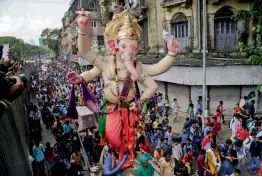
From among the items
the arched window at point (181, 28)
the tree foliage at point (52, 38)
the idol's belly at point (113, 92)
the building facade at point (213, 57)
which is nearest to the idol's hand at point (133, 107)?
the idol's belly at point (113, 92)

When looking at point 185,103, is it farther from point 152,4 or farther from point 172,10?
point 152,4

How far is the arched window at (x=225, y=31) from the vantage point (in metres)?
12.9

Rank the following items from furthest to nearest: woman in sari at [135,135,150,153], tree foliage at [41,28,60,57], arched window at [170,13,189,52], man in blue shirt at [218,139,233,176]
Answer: tree foliage at [41,28,60,57]
arched window at [170,13,189,52]
man in blue shirt at [218,139,233,176]
woman in sari at [135,135,150,153]

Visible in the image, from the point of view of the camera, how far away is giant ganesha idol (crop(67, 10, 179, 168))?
14.6ft

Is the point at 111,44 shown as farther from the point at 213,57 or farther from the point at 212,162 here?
the point at 213,57

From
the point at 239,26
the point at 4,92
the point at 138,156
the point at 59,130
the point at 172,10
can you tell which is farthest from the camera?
the point at 172,10

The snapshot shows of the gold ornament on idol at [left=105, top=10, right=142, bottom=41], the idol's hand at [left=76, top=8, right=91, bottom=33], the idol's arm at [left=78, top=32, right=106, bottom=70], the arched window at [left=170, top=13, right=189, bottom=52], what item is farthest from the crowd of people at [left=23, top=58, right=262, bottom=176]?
the arched window at [left=170, top=13, right=189, bottom=52]

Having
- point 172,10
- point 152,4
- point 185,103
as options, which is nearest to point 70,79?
point 185,103

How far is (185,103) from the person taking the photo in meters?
13.6

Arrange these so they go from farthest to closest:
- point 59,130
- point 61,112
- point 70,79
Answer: point 61,112 → point 59,130 → point 70,79

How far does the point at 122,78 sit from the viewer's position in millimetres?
4500

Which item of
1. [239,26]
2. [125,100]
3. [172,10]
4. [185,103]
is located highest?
[172,10]

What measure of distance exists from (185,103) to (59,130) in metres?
6.85

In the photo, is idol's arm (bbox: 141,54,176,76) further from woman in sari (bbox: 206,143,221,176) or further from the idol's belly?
woman in sari (bbox: 206,143,221,176)
